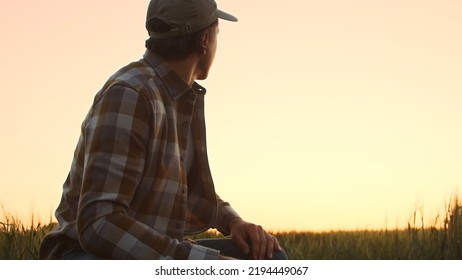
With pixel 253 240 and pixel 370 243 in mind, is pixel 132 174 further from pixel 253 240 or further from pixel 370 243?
pixel 370 243

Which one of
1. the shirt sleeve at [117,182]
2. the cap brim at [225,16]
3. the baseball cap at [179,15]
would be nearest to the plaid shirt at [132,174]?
the shirt sleeve at [117,182]

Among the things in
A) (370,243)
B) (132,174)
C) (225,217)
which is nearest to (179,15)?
(132,174)

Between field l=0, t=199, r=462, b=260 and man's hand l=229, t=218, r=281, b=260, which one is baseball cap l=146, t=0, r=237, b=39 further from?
field l=0, t=199, r=462, b=260

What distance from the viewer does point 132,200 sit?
2285 millimetres

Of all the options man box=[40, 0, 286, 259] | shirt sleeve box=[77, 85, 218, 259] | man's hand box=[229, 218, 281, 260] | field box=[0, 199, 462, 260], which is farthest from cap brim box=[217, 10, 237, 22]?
field box=[0, 199, 462, 260]

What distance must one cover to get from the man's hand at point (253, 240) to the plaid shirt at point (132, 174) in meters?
0.50

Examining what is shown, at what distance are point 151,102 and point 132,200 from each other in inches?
13.4

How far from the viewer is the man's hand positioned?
2.84 meters

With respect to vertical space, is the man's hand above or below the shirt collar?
below

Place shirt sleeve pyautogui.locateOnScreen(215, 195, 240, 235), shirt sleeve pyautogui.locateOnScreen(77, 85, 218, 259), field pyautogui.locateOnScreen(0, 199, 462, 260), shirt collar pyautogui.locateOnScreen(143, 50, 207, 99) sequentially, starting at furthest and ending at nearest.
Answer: field pyautogui.locateOnScreen(0, 199, 462, 260)
shirt sleeve pyautogui.locateOnScreen(215, 195, 240, 235)
shirt collar pyautogui.locateOnScreen(143, 50, 207, 99)
shirt sleeve pyautogui.locateOnScreen(77, 85, 218, 259)

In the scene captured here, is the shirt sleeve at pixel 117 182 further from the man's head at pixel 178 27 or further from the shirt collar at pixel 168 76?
the man's head at pixel 178 27

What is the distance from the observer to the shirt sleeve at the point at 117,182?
2.10 meters
